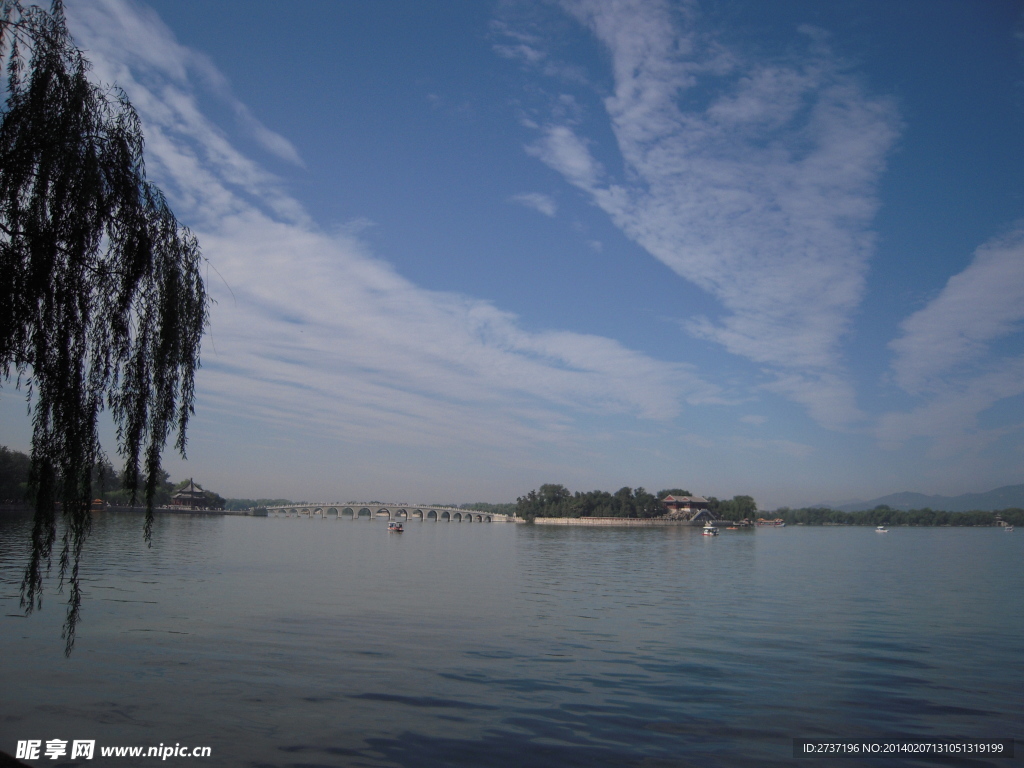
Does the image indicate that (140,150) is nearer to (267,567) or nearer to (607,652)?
(607,652)

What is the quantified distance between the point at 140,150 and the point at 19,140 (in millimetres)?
1891

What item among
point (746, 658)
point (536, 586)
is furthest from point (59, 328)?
point (536, 586)

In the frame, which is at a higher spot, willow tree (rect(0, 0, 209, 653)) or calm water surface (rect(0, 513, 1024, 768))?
willow tree (rect(0, 0, 209, 653))

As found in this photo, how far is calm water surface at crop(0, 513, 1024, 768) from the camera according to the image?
13.0m

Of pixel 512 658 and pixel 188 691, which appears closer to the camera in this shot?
pixel 188 691

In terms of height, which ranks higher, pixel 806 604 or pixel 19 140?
pixel 19 140

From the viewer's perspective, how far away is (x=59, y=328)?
10477 millimetres

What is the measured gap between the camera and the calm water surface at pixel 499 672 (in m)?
13.0

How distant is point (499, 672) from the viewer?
1848 cm

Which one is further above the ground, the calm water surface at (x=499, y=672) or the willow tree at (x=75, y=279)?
the willow tree at (x=75, y=279)

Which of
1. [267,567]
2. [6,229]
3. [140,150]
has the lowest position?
[267,567]

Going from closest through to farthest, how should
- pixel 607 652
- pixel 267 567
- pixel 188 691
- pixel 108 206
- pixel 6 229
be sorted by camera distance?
pixel 6 229
pixel 108 206
pixel 188 691
pixel 607 652
pixel 267 567

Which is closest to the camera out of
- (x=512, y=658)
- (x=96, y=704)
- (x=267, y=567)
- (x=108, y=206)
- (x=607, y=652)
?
A: (x=108, y=206)

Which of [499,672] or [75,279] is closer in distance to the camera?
[75,279]
